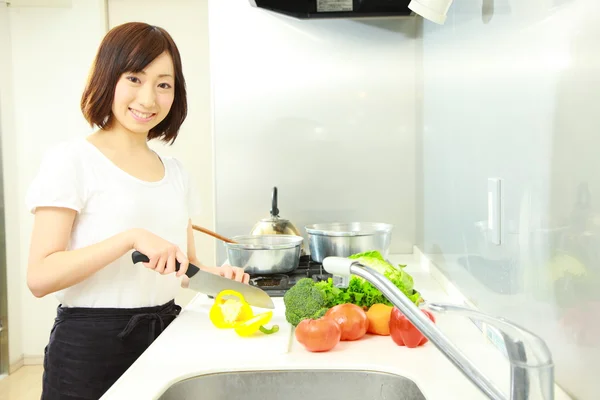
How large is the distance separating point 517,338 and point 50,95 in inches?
138

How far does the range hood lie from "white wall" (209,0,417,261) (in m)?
0.04

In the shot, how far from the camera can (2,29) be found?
348 centimetres

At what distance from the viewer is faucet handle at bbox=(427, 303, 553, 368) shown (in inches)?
23.2

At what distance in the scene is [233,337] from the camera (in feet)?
4.00

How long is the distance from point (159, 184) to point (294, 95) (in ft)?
3.27

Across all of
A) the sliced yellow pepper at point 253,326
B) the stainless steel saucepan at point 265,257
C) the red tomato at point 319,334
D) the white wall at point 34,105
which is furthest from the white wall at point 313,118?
Result: the white wall at point 34,105

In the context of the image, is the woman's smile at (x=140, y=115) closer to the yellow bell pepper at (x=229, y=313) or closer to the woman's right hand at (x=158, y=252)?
the woman's right hand at (x=158, y=252)

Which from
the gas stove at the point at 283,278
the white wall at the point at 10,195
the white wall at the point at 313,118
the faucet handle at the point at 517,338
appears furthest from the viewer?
the white wall at the point at 10,195

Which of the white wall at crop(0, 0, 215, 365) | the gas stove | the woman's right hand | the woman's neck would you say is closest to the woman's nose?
the woman's neck

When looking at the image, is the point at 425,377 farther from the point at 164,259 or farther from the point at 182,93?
the point at 182,93

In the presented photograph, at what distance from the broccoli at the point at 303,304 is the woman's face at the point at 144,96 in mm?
506

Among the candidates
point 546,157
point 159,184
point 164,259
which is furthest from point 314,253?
point 546,157

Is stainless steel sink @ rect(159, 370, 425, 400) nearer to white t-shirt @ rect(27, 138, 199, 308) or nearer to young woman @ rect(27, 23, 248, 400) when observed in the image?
young woman @ rect(27, 23, 248, 400)

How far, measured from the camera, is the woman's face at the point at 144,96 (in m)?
1.33
